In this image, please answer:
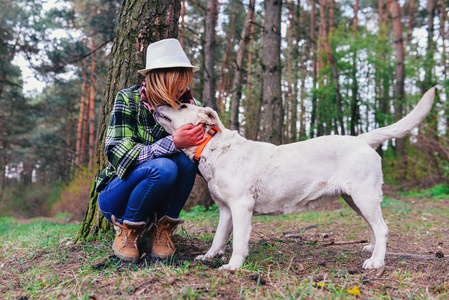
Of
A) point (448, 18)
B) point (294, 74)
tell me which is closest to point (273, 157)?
point (448, 18)

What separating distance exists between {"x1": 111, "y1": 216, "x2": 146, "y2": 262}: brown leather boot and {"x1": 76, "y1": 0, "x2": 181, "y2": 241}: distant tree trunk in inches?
29.4

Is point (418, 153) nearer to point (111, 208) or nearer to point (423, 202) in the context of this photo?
point (423, 202)

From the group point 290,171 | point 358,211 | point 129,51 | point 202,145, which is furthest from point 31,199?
point 358,211

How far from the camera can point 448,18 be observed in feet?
37.9

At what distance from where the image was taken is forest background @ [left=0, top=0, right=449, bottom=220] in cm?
1030

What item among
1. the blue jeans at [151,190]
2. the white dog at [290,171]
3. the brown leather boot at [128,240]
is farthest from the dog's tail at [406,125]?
the brown leather boot at [128,240]

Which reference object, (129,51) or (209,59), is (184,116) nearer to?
(129,51)

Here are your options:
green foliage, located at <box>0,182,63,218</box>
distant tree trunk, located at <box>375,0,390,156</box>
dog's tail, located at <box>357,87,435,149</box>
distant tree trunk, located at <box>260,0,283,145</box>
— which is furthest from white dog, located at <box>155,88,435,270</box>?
green foliage, located at <box>0,182,63,218</box>

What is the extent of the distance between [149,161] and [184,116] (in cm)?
53

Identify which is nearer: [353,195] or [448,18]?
[353,195]

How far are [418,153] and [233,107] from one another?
22.4ft

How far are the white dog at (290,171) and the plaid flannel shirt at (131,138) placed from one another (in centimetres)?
20

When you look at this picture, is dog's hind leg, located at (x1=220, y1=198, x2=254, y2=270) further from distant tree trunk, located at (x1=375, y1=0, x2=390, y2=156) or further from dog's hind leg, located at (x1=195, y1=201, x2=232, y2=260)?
distant tree trunk, located at (x1=375, y1=0, x2=390, y2=156)

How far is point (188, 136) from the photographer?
283cm
